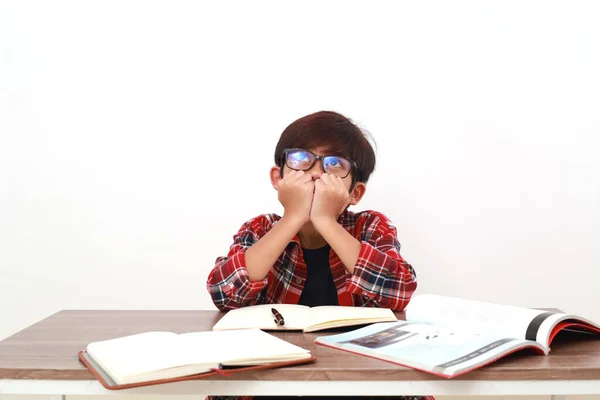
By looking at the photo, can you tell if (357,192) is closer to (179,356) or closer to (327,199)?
(327,199)

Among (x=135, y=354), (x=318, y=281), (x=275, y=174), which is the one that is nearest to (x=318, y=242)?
(x=318, y=281)

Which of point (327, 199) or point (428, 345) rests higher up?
point (327, 199)

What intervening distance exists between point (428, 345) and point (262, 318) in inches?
14.9

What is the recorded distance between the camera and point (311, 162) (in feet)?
5.24

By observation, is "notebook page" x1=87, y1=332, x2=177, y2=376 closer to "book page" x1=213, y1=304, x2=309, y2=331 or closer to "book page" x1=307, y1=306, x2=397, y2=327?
"book page" x1=213, y1=304, x2=309, y2=331

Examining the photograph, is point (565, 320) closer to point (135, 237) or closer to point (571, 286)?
point (571, 286)

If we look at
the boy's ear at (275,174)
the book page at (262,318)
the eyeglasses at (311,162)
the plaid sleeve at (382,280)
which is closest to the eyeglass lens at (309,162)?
the eyeglasses at (311,162)

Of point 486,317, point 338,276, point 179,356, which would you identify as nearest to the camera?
point 179,356

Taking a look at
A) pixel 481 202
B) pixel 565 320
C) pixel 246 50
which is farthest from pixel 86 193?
pixel 565 320

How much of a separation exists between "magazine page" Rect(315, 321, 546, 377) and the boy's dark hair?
665 mm

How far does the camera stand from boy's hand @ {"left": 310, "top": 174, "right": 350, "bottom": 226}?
5.03ft

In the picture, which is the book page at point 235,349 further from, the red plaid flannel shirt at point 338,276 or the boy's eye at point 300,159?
the boy's eye at point 300,159

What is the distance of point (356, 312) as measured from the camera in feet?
3.88

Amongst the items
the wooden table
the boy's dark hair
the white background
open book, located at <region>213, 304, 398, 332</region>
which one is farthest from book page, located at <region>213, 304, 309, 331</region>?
the white background
